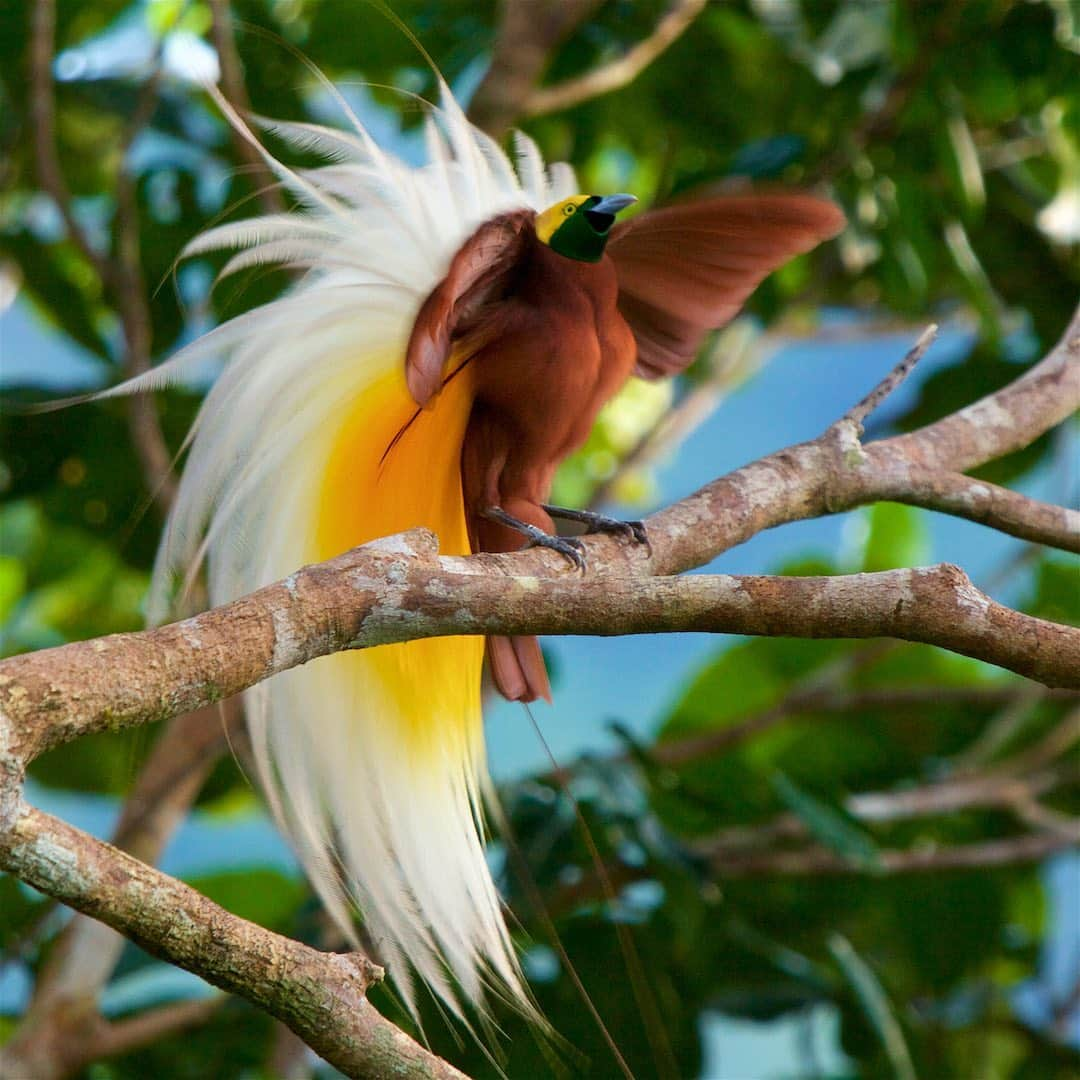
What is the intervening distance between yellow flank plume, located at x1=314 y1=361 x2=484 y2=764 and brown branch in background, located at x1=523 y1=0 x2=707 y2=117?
0.94 metres

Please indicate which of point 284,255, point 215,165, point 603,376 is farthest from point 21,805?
point 215,165

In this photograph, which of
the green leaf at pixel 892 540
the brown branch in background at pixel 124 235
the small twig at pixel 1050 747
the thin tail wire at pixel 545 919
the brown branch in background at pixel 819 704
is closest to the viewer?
the thin tail wire at pixel 545 919

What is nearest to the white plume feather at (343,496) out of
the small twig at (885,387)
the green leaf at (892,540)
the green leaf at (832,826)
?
the small twig at (885,387)

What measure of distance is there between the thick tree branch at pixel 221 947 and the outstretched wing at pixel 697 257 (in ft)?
2.68

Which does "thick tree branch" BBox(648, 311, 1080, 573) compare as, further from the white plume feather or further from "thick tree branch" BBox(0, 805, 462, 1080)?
"thick tree branch" BBox(0, 805, 462, 1080)

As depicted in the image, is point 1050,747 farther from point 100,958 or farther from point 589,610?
point 589,610

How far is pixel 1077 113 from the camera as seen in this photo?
219cm

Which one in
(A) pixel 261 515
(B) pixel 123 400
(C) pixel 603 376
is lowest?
(A) pixel 261 515


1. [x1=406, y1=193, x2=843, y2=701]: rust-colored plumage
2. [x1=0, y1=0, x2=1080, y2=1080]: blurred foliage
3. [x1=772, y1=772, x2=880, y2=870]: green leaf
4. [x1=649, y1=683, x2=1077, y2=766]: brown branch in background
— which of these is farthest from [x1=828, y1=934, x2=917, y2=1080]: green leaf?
[x1=406, y1=193, x2=843, y2=701]: rust-colored plumage

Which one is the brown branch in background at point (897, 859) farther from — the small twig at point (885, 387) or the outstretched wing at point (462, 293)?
the outstretched wing at point (462, 293)

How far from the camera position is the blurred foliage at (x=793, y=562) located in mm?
2002

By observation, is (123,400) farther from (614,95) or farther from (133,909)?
(133,909)

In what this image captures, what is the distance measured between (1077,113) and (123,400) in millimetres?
1565

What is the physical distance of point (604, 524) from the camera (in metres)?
1.33
